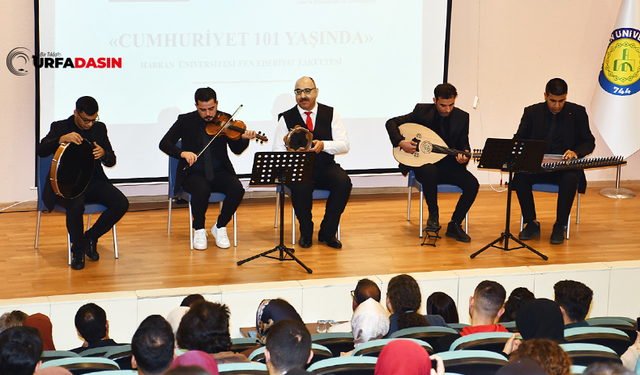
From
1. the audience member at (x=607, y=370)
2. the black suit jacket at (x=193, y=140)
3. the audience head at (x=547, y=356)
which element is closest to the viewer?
the audience member at (x=607, y=370)

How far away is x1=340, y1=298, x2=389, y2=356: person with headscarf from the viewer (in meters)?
3.42

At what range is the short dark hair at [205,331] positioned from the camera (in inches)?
116

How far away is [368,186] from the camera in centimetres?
760

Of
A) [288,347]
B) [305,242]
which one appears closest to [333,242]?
[305,242]

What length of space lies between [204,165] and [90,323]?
2.48 metres

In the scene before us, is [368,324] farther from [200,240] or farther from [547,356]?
[200,240]

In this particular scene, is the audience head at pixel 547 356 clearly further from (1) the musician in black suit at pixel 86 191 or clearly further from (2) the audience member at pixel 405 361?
(1) the musician in black suit at pixel 86 191

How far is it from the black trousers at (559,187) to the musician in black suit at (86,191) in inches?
121

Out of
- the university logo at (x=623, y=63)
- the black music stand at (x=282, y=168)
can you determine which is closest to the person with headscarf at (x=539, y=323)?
the black music stand at (x=282, y=168)

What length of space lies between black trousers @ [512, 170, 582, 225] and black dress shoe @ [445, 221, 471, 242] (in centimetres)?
54

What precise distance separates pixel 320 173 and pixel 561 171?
1897 millimetres

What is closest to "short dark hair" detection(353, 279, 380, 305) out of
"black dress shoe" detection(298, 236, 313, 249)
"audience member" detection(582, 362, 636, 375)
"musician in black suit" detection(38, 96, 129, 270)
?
"audience member" detection(582, 362, 636, 375)

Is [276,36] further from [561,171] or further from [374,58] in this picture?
[561,171]

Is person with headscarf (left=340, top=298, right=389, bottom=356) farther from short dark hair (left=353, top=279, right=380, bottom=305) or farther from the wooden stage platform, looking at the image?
the wooden stage platform
